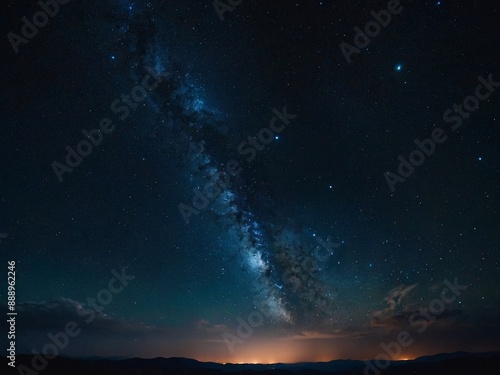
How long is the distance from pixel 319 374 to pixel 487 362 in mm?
14892

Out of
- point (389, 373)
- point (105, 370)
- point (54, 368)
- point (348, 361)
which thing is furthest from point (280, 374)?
point (348, 361)

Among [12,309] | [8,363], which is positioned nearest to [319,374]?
[8,363]

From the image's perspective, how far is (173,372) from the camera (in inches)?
931

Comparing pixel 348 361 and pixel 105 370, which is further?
pixel 348 361

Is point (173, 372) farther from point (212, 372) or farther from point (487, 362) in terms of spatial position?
point (487, 362)

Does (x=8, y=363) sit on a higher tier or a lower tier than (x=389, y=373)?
higher

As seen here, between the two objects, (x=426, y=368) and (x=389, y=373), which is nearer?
(x=389, y=373)

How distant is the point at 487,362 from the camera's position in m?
28.6

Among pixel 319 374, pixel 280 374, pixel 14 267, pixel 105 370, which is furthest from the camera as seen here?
pixel 319 374

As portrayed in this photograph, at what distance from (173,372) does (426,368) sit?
887 inches

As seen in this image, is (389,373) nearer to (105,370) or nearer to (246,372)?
(246,372)

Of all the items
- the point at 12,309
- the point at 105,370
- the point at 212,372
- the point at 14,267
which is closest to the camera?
the point at 12,309

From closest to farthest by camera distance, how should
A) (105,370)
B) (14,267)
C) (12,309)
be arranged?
(12,309), (14,267), (105,370)

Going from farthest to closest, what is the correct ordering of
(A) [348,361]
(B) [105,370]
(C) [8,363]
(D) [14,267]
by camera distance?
1. (A) [348,361]
2. (B) [105,370]
3. (C) [8,363]
4. (D) [14,267]
